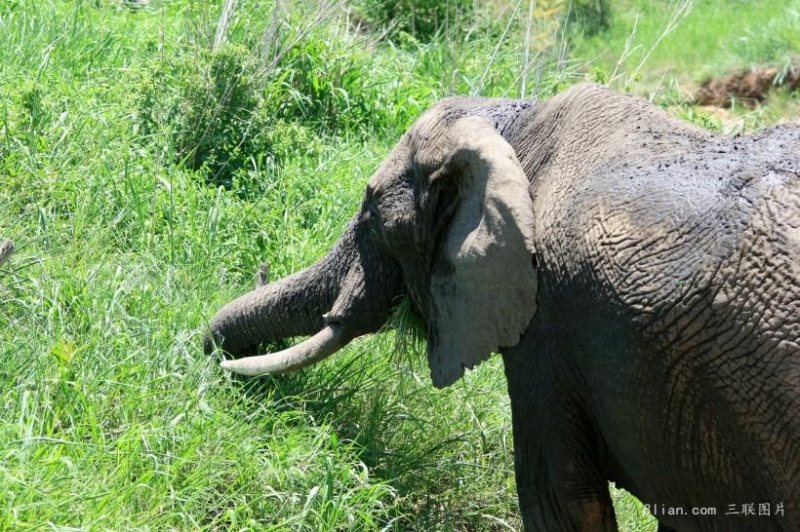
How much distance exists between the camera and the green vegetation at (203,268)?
455cm

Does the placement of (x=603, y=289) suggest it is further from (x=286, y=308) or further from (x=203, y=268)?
(x=203, y=268)

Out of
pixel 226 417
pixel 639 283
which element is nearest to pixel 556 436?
pixel 639 283

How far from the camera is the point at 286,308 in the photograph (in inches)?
191

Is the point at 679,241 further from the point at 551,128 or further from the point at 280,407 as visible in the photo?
the point at 280,407

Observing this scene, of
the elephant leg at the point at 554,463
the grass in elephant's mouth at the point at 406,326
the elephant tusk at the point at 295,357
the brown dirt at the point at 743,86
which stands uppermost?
the elephant leg at the point at 554,463

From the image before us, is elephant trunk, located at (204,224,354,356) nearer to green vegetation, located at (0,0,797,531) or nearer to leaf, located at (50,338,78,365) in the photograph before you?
green vegetation, located at (0,0,797,531)

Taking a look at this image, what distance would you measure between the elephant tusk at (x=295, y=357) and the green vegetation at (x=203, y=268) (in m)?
0.10

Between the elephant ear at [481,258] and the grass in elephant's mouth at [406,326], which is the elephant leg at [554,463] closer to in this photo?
the elephant ear at [481,258]

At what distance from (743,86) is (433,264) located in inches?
261

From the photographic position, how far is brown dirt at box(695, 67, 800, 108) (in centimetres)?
1023

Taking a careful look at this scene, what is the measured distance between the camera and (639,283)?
357 cm

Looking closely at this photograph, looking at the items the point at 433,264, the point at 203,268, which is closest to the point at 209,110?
the point at 203,268

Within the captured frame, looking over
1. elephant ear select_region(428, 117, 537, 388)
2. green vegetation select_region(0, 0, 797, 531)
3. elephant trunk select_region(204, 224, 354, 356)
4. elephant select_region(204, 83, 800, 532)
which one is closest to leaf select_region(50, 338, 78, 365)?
green vegetation select_region(0, 0, 797, 531)

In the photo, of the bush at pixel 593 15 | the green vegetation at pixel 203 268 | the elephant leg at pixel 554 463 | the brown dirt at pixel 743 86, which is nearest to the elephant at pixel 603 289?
the elephant leg at pixel 554 463
